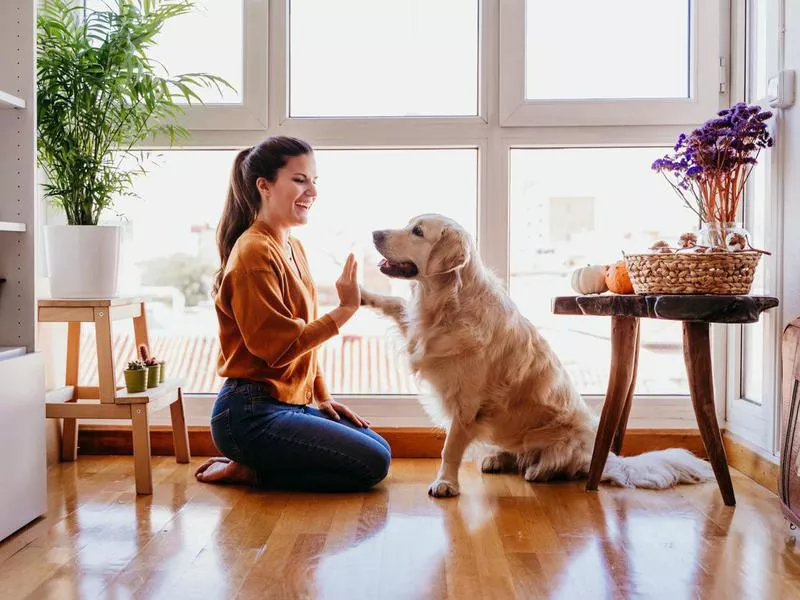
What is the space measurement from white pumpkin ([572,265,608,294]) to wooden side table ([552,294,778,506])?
0.39ft

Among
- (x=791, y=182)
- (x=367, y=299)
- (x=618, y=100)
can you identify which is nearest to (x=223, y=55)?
(x=367, y=299)

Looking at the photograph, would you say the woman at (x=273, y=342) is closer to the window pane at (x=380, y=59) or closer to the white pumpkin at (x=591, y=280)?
the window pane at (x=380, y=59)

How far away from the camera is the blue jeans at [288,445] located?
93.3 inches

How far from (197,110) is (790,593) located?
2501 mm

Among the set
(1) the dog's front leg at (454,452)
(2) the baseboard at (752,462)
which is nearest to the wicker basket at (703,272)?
(2) the baseboard at (752,462)

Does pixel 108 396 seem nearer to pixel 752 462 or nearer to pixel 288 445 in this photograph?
pixel 288 445

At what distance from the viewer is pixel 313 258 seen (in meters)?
3.10

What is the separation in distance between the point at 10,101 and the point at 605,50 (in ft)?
6.96

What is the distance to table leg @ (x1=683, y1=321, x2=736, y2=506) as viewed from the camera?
2215 mm

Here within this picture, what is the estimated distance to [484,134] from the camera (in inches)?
115

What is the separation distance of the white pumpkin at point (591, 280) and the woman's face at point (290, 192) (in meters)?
0.95

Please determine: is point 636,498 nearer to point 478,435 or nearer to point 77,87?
point 478,435

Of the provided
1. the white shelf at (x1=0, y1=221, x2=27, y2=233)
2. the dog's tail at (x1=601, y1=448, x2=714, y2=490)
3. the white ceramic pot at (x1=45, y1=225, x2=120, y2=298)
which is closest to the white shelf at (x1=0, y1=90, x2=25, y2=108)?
the white shelf at (x1=0, y1=221, x2=27, y2=233)

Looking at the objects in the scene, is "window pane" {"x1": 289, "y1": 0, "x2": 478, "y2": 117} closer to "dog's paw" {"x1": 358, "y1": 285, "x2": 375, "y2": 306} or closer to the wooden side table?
"dog's paw" {"x1": 358, "y1": 285, "x2": 375, "y2": 306}
